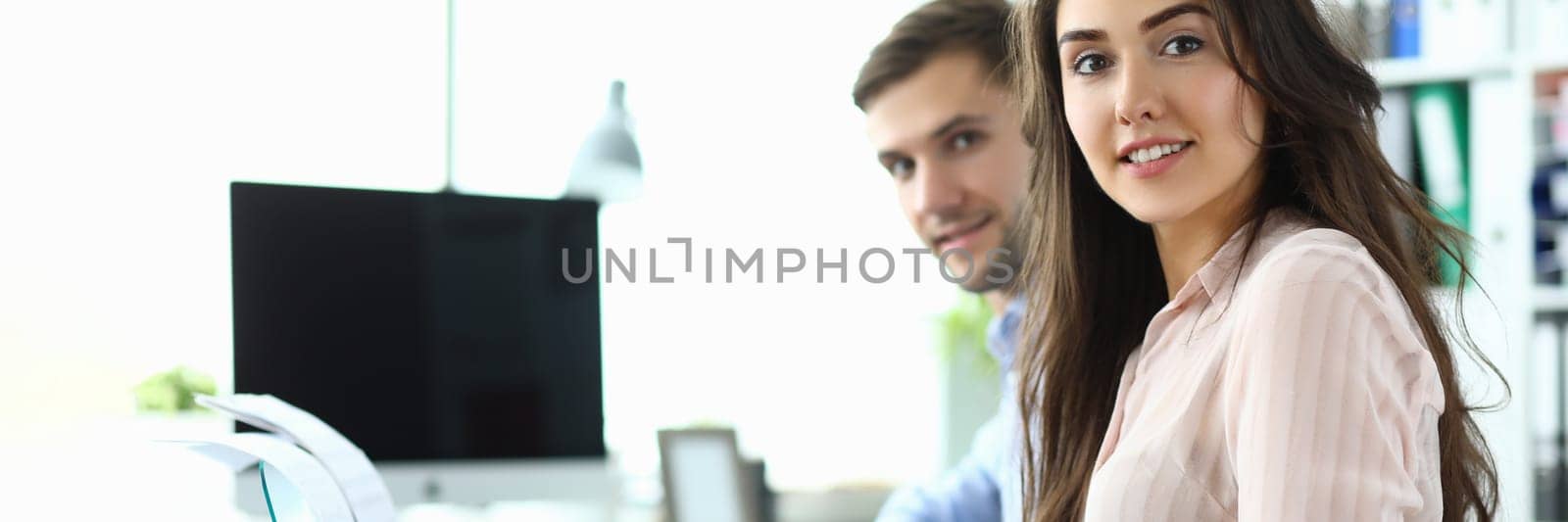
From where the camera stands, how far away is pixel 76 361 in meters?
3.02

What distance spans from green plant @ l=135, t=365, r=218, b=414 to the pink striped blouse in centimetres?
260

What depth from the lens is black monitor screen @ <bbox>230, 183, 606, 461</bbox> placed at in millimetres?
1553

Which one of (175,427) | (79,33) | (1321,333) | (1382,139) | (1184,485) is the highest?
(79,33)

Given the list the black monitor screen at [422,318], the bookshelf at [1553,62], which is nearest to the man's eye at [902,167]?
the black monitor screen at [422,318]

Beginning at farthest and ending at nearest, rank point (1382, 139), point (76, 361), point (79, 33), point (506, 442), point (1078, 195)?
point (76, 361) → point (79, 33) → point (1382, 139) → point (506, 442) → point (1078, 195)

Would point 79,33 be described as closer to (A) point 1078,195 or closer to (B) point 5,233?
(B) point 5,233

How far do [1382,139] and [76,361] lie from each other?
2.95 m

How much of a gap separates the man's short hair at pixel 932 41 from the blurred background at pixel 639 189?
2.59ft

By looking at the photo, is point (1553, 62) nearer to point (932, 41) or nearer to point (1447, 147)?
point (1447, 147)

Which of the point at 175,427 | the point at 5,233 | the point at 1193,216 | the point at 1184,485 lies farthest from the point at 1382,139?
the point at 5,233

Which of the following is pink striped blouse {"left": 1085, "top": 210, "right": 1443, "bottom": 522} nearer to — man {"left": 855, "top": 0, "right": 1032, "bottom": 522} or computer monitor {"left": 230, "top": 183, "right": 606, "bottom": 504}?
man {"left": 855, "top": 0, "right": 1032, "bottom": 522}

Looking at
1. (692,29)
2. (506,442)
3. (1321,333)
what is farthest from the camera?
(692,29)

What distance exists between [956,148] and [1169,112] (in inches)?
31.3

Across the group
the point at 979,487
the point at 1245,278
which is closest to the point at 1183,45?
the point at 1245,278
